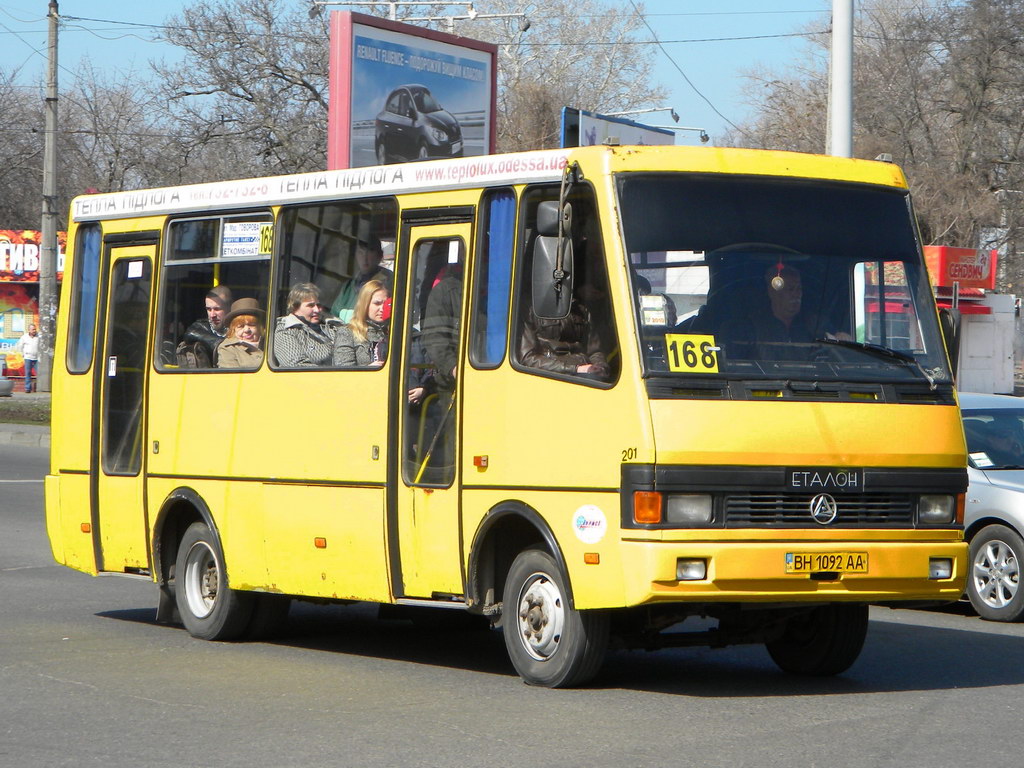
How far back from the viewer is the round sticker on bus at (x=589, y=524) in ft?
25.3

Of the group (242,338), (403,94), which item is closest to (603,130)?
(403,94)

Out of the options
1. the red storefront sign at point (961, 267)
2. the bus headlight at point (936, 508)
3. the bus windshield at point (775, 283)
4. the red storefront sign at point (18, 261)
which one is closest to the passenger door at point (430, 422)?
the bus windshield at point (775, 283)

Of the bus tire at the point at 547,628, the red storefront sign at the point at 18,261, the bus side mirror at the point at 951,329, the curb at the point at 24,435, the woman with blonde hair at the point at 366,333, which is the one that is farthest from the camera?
the red storefront sign at the point at 18,261

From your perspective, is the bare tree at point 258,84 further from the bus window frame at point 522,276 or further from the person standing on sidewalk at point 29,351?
the bus window frame at point 522,276

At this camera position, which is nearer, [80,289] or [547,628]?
[547,628]

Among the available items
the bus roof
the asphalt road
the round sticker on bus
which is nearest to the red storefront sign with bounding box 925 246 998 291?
the asphalt road

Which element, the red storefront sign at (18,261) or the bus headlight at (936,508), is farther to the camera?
the red storefront sign at (18,261)

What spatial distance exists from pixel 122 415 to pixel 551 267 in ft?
14.0

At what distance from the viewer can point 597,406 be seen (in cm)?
779

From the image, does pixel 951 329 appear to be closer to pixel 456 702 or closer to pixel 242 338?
pixel 456 702

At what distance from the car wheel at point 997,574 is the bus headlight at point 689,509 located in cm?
444

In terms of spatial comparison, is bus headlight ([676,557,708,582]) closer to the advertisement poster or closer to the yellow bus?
the yellow bus

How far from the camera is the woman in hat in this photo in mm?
10148

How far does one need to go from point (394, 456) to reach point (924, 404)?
110 inches
